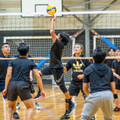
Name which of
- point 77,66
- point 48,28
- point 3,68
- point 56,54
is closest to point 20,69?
point 56,54

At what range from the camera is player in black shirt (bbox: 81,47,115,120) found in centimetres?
292

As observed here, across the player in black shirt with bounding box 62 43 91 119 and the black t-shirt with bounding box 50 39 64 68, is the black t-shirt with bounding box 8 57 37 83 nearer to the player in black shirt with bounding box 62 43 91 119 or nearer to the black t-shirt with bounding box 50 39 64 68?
the black t-shirt with bounding box 50 39 64 68

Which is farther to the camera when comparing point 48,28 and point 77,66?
point 48,28

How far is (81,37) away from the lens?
37.7 ft

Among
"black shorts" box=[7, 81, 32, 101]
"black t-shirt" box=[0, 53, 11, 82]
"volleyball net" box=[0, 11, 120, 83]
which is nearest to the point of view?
"black shorts" box=[7, 81, 32, 101]

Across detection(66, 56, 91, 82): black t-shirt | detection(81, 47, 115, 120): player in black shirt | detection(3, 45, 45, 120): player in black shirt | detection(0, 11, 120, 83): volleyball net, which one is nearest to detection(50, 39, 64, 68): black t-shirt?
detection(66, 56, 91, 82): black t-shirt

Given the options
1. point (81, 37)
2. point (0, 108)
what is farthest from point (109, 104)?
point (81, 37)

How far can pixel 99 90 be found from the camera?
2.98m

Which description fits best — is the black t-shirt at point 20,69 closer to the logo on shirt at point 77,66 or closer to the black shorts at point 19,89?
the black shorts at point 19,89

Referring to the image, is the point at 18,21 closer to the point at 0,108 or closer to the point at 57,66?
the point at 0,108

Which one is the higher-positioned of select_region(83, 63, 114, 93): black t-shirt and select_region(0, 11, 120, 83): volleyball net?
select_region(0, 11, 120, 83): volleyball net

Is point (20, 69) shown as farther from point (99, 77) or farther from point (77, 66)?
point (77, 66)

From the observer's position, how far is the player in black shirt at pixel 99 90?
9.59 feet

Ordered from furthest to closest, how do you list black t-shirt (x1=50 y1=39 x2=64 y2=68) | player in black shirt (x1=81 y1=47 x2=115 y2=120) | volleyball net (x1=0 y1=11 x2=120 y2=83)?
volleyball net (x1=0 y1=11 x2=120 y2=83), black t-shirt (x1=50 y1=39 x2=64 y2=68), player in black shirt (x1=81 y1=47 x2=115 y2=120)
